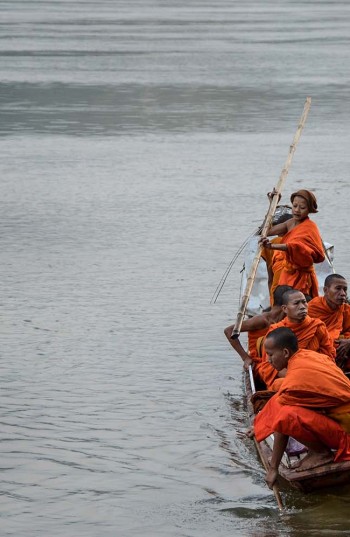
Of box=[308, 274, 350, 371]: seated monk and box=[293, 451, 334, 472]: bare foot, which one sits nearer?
box=[293, 451, 334, 472]: bare foot

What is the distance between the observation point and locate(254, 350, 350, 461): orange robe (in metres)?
7.59

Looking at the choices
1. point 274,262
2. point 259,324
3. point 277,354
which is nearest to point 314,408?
point 277,354

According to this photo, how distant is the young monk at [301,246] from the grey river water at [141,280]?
1.06m

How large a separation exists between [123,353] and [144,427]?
190 centimetres

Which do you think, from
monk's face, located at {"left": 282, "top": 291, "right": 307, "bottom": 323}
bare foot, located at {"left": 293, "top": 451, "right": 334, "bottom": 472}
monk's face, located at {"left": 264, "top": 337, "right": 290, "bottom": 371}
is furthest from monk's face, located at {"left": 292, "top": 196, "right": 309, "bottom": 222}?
bare foot, located at {"left": 293, "top": 451, "right": 334, "bottom": 472}

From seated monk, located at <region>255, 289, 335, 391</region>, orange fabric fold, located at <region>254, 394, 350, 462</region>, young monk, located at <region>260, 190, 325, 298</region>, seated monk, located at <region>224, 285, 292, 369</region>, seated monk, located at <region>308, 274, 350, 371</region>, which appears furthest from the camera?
young monk, located at <region>260, 190, 325, 298</region>

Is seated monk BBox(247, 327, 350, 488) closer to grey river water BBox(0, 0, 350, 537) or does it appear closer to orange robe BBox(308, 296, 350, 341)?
grey river water BBox(0, 0, 350, 537)

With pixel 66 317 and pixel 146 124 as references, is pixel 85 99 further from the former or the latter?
pixel 66 317

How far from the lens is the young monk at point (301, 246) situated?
10.1 m

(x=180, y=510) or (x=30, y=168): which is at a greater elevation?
(x=180, y=510)

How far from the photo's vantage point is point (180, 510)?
8.28 m

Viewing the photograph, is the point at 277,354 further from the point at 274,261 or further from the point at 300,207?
the point at 274,261

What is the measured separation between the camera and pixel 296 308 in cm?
880

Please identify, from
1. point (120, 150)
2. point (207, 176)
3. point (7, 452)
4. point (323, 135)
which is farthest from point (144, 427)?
point (323, 135)
